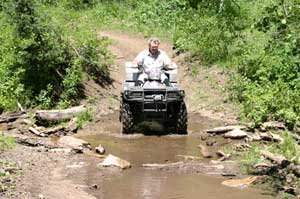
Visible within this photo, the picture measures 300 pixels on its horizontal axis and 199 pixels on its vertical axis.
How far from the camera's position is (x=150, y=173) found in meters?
9.98

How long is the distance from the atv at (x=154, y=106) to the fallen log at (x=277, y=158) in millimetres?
2683

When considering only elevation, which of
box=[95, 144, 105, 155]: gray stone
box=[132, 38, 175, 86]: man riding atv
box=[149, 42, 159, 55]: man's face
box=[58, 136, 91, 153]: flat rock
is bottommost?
box=[95, 144, 105, 155]: gray stone

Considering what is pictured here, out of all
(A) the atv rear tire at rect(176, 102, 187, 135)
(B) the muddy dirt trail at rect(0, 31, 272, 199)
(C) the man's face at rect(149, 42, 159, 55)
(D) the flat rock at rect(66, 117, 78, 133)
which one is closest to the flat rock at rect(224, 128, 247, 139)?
(B) the muddy dirt trail at rect(0, 31, 272, 199)

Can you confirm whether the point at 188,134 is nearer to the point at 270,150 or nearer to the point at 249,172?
the point at 270,150

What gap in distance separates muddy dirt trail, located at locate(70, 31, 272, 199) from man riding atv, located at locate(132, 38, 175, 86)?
133cm

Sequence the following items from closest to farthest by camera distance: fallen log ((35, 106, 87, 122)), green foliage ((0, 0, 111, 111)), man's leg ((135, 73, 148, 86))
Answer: man's leg ((135, 73, 148, 86))
fallen log ((35, 106, 87, 122))
green foliage ((0, 0, 111, 111))

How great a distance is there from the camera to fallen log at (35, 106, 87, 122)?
45.2 feet

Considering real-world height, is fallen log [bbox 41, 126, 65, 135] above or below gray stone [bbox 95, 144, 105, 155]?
above

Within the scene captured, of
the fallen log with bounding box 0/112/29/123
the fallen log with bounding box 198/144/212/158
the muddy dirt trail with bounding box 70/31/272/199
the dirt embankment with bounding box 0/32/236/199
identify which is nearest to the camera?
the dirt embankment with bounding box 0/32/236/199

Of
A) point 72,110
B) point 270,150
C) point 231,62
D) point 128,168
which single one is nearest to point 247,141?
point 270,150

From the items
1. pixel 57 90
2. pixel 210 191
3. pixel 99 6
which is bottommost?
pixel 210 191

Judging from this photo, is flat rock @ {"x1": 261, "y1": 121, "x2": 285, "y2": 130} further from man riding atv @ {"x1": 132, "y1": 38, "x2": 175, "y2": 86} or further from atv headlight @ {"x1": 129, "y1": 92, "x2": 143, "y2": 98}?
atv headlight @ {"x1": 129, "y1": 92, "x2": 143, "y2": 98}

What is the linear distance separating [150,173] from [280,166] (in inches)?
84.5

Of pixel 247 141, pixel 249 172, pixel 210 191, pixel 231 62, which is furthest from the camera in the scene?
pixel 231 62
